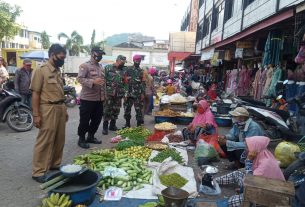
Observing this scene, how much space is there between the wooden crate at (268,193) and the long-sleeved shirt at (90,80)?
4.19 m

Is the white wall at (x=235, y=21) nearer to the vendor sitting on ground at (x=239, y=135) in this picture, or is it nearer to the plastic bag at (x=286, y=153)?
the vendor sitting on ground at (x=239, y=135)

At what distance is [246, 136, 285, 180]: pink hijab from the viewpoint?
4141mm

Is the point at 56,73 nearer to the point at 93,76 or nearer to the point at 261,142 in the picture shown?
the point at 93,76

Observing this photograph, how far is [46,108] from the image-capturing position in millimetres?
4988

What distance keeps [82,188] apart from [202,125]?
3812 millimetres

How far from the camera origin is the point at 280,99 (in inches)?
320

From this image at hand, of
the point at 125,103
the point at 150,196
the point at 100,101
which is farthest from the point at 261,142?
the point at 125,103

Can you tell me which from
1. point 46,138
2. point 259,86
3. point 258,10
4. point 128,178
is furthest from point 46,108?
point 258,10

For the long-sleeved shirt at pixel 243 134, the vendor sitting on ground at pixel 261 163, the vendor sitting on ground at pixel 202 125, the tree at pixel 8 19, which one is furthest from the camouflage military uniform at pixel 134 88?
the tree at pixel 8 19

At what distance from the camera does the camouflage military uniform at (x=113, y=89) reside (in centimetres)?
845

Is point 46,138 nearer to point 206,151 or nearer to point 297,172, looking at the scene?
point 206,151

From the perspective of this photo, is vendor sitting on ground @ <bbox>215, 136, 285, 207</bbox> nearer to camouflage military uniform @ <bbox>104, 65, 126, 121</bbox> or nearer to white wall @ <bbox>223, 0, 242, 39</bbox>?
camouflage military uniform @ <bbox>104, 65, 126, 121</bbox>

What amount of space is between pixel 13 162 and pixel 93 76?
7.85ft

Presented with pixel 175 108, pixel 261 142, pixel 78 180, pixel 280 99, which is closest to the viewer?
pixel 261 142
